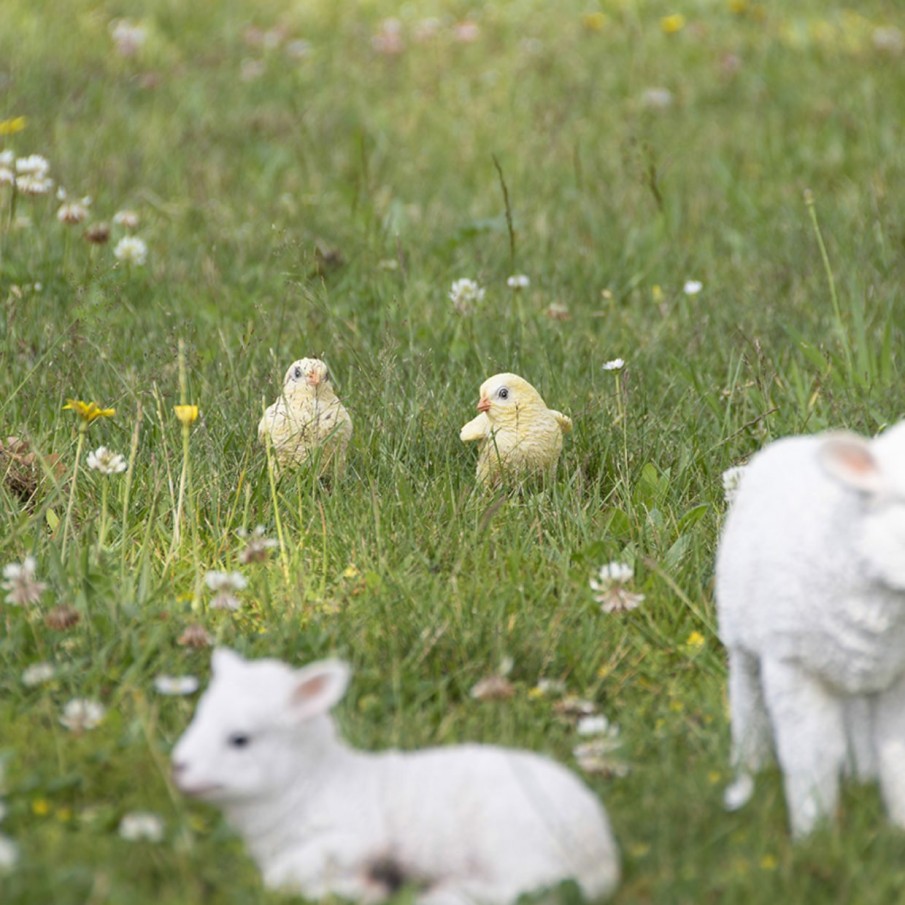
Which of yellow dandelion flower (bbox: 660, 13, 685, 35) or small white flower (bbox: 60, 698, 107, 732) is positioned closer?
small white flower (bbox: 60, 698, 107, 732)

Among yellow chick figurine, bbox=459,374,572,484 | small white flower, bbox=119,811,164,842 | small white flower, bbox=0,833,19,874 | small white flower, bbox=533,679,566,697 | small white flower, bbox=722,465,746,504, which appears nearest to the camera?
small white flower, bbox=0,833,19,874

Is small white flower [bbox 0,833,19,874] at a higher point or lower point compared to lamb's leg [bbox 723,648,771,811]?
higher

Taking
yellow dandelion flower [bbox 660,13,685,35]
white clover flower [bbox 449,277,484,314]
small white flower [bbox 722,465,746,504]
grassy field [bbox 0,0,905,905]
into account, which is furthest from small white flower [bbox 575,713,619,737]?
yellow dandelion flower [bbox 660,13,685,35]

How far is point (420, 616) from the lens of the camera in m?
3.17

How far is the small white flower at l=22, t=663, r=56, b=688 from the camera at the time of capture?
9.33 feet

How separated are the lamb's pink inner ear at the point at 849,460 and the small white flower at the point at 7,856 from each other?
1506 millimetres

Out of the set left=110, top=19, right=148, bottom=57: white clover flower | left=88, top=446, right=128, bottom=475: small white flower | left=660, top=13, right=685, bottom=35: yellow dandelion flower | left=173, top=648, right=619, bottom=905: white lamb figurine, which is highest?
left=173, top=648, right=619, bottom=905: white lamb figurine

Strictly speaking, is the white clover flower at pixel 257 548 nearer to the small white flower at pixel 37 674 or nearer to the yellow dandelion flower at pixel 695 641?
the small white flower at pixel 37 674

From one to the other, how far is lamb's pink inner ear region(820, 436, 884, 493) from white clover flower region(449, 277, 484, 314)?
106 inches

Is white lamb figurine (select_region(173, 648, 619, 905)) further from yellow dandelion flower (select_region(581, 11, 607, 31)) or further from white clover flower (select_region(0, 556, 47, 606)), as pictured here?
yellow dandelion flower (select_region(581, 11, 607, 31))

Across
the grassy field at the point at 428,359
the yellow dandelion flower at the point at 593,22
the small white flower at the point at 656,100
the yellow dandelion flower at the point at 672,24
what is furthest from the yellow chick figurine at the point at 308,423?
the yellow dandelion flower at the point at 593,22

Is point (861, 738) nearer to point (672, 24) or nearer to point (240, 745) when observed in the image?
point (240, 745)

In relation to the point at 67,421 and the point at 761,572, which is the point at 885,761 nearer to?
the point at 761,572

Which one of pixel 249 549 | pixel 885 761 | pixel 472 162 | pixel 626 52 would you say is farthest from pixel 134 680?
pixel 626 52
